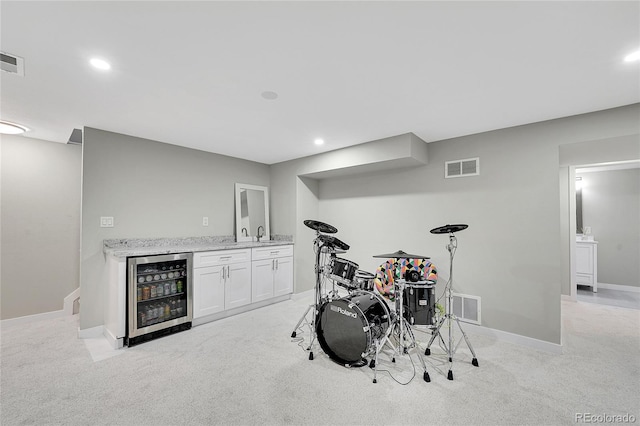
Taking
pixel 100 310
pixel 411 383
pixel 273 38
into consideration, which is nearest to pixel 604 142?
pixel 411 383

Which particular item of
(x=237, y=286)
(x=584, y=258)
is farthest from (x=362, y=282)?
(x=584, y=258)

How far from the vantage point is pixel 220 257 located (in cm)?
352

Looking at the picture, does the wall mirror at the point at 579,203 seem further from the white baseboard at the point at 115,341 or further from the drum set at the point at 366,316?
the white baseboard at the point at 115,341

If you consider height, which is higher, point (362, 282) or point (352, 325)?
point (362, 282)

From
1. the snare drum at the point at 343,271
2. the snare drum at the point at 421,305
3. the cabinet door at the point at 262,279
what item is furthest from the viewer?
the cabinet door at the point at 262,279

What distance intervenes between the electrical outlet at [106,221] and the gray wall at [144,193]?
4 cm

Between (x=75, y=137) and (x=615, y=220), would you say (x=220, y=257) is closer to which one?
(x=75, y=137)

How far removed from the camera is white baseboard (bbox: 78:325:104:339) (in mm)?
2985

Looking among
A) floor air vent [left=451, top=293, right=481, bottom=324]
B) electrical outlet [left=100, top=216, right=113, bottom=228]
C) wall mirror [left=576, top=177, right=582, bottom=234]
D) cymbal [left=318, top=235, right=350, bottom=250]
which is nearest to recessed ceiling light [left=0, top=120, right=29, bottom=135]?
electrical outlet [left=100, top=216, right=113, bottom=228]

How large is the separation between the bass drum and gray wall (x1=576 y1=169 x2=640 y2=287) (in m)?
5.45

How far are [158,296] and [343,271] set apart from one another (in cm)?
213

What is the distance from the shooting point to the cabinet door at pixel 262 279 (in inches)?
154

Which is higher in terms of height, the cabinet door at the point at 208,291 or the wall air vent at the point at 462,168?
the wall air vent at the point at 462,168

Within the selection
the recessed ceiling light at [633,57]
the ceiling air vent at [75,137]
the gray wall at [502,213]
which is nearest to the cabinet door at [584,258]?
the gray wall at [502,213]
